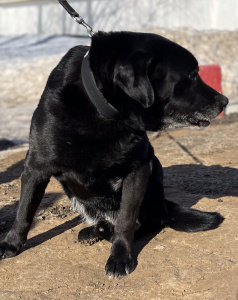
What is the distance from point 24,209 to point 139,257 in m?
0.75

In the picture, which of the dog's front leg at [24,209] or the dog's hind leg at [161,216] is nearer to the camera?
the dog's front leg at [24,209]

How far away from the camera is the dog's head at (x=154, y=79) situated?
3.06 meters

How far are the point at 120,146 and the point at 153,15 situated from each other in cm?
1139

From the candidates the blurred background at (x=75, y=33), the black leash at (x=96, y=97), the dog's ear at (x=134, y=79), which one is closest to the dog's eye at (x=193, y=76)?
the dog's ear at (x=134, y=79)

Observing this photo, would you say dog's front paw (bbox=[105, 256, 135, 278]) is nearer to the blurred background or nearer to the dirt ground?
the dirt ground

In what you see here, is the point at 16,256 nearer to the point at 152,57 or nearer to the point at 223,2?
the point at 152,57

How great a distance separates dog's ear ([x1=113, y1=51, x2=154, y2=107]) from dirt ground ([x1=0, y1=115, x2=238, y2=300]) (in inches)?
37.9

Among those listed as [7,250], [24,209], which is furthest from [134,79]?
[7,250]

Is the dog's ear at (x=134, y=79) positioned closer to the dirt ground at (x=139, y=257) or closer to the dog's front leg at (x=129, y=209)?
the dog's front leg at (x=129, y=209)

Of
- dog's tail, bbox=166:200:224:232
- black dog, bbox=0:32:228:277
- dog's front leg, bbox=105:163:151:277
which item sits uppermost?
black dog, bbox=0:32:228:277

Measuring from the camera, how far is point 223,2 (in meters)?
13.8

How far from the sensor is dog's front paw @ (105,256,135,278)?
10.5ft

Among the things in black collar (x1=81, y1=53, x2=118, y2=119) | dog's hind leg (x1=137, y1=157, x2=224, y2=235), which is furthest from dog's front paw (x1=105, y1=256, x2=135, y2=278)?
black collar (x1=81, y1=53, x2=118, y2=119)

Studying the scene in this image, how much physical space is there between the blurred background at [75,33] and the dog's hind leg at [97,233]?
11.7 ft
